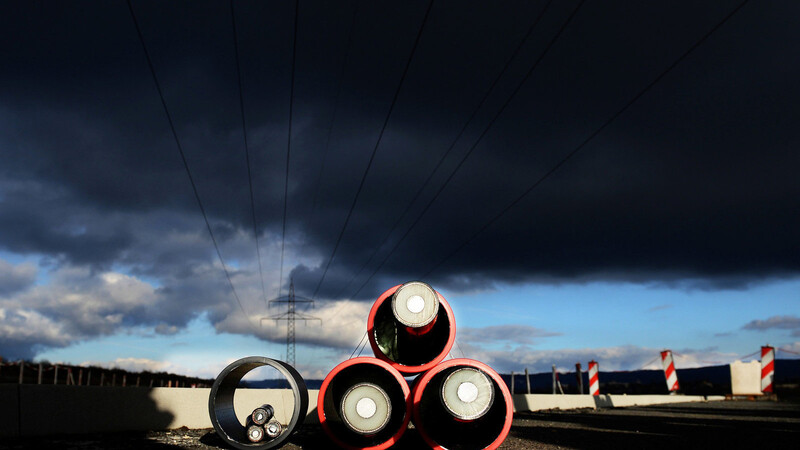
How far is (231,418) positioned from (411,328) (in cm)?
404

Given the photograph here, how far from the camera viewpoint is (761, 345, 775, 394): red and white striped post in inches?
1043

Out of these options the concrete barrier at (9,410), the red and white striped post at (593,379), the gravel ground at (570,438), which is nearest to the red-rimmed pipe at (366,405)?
the gravel ground at (570,438)

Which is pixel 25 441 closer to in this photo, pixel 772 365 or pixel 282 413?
pixel 282 413

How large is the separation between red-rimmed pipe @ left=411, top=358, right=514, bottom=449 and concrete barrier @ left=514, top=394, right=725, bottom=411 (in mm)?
13791

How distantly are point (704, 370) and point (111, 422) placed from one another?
20762cm

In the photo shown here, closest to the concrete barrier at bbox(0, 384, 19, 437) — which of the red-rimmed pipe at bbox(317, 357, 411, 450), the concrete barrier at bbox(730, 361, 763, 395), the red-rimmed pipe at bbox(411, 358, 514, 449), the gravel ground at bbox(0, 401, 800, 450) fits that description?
the gravel ground at bbox(0, 401, 800, 450)

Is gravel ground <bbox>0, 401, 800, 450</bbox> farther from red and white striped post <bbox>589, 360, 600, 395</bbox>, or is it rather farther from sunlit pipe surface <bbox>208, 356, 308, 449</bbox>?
red and white striped post <bbox>589, 360, 600, 395</bbox>

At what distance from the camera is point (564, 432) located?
1323 cm

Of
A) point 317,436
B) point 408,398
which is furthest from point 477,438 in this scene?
point 317,436

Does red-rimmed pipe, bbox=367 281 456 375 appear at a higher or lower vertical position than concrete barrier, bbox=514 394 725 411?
higher

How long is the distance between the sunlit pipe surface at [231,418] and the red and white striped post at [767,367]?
76.3 ft

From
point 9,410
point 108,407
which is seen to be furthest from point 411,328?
point 9,410

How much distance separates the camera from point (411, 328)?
30.4ft

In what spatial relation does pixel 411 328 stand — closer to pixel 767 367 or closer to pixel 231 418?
pixel 231 418
